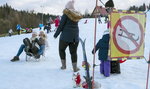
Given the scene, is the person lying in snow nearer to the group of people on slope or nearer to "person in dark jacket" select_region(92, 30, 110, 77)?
the group of people on slope

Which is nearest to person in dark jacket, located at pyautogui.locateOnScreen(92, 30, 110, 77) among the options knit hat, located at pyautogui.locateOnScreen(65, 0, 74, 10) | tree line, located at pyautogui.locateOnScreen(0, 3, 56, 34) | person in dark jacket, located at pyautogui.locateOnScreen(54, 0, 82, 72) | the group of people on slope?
the group of people on slope

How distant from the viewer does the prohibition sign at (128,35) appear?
3.15m

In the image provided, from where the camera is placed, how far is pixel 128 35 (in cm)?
320

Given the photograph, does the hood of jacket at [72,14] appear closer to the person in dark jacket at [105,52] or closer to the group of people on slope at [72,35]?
the group of people on slope at [72,35]

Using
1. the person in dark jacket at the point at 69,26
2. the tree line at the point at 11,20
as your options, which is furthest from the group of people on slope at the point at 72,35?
the tree line at the point at 11,20

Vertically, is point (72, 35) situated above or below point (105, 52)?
above

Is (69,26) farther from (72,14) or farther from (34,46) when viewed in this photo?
(34,46)

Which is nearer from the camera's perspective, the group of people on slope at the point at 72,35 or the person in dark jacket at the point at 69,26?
the group of people on slope at the point at 72,35

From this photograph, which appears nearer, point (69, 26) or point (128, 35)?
point (128, 35)

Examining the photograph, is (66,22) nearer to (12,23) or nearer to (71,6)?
(71,6)

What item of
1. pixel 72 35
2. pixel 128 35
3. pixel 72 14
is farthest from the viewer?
pixel 72 35

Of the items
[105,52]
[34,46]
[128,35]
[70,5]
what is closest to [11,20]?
[34,46]

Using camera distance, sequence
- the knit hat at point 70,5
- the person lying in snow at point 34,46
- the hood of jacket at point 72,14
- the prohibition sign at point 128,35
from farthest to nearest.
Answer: the person lying in snow at point 34,46 < the knit hat at point 70,5 < the hood of jacket at point 72,14 < the prohibition sign at point 128,35

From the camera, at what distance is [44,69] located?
16.8 feet
